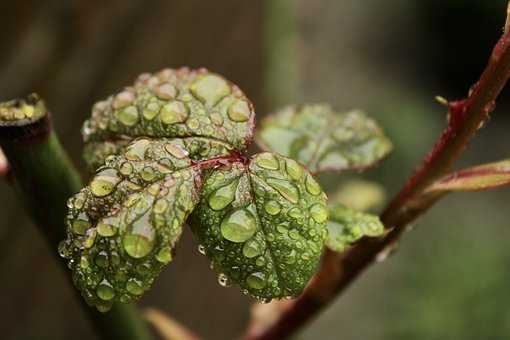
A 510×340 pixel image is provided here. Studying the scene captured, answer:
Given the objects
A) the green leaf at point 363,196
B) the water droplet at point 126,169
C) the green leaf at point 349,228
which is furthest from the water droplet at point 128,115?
the green leaf at point 363,196

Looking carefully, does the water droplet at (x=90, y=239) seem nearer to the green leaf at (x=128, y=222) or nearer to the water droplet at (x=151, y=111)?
the green leaf at (x=128, y=222)

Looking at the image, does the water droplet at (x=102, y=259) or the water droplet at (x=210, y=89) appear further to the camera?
the water droplet at (x=210, y=89)

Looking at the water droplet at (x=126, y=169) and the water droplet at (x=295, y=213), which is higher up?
the water droplet at (x=126, y=169)

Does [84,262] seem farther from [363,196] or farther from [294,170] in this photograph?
[363,196]

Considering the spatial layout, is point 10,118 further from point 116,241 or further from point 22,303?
point 22,303

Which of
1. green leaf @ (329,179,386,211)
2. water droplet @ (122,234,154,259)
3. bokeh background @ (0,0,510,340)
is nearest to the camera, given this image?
water droplet @ (122,234,154,259)

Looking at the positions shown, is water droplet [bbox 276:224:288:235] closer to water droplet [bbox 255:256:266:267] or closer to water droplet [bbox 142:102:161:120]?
water droplet [bbox 255:256:266:267]

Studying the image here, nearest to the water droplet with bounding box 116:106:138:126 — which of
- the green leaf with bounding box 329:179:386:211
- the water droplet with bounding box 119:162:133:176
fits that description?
the water droplet with bounding box 119:162:133:176
